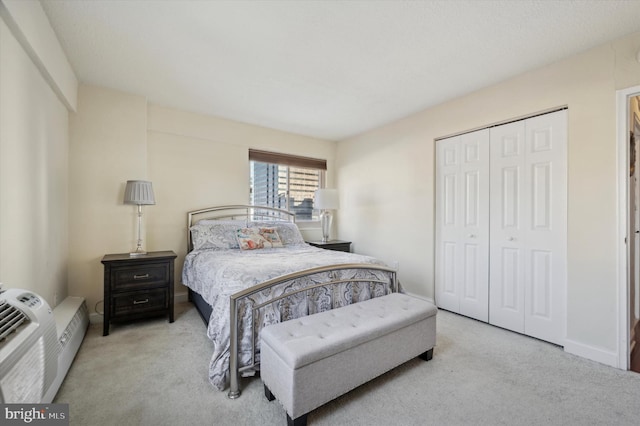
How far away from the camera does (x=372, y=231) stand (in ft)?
14.5

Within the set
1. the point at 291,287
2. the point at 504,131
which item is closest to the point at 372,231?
the point at 504,131

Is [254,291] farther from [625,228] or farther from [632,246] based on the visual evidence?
[632,246]

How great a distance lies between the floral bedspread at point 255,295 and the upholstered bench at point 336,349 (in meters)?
0.15

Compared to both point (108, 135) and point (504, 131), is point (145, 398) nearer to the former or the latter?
point (108, 135)

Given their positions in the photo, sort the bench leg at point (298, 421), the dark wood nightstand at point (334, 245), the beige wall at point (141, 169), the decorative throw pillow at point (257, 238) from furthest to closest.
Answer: the dark wood nightstand at point (334, 245) → the decorative throw pillow at point (257, 238) → the beige wall at point (141, 169) → the bench leg at point (298, 421)

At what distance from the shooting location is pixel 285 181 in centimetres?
470

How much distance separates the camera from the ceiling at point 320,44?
6.11 ft

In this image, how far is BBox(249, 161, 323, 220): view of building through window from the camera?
4.39 meters

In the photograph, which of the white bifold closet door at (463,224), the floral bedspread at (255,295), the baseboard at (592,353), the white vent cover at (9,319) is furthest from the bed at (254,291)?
the baseboard at (592,353)

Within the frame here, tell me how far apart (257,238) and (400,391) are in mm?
2297

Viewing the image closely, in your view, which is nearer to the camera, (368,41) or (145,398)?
(145,398)

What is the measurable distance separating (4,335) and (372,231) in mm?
3964

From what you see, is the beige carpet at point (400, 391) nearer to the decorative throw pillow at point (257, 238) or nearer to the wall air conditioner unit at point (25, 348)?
the wall air conditioner unit at point (25, 348)

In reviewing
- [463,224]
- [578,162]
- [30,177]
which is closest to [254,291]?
[30,177]
